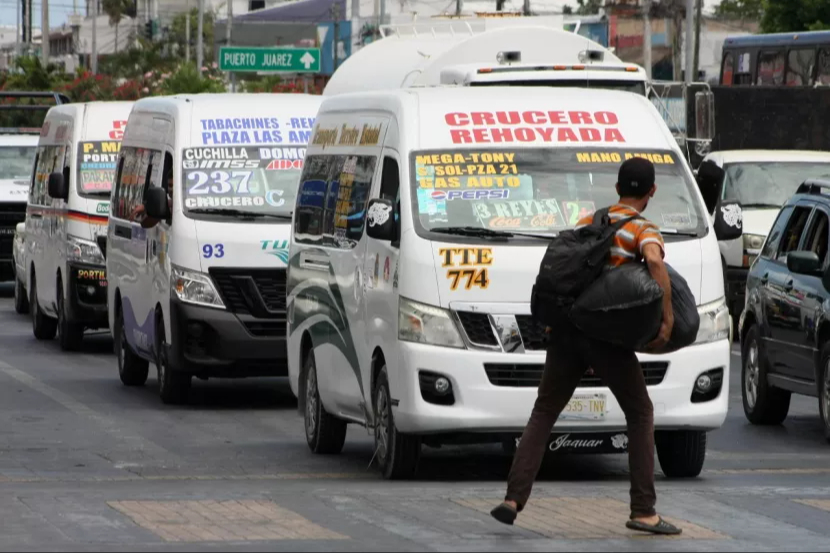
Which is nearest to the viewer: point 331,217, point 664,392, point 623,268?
point 623,268

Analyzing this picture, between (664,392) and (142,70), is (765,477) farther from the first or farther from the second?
(142,70)

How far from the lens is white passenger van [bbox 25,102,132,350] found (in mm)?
20047

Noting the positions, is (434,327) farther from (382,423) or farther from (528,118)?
(528,118)

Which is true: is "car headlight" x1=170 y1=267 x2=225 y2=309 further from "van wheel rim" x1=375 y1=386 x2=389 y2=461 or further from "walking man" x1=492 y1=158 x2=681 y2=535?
"walking man" x1=492 y1=158 x2=681 y2=535

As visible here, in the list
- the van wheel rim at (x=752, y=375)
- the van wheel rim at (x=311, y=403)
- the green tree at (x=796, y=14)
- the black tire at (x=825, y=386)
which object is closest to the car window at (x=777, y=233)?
the van wheel rim at (x=752, y=375)

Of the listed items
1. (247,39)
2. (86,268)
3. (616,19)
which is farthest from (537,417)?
(247,39)

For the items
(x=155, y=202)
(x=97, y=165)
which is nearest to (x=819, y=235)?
(x=155, y=202)

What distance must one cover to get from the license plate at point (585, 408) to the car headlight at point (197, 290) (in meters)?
4.95

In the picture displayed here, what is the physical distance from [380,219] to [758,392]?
16.5ft

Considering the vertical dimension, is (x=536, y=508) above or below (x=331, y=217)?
below

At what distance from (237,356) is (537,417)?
643 cm

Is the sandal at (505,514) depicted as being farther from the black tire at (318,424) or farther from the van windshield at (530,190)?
the black tire at (318,424)

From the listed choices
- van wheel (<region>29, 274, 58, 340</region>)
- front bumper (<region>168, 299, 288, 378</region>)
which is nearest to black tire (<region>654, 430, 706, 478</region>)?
front bumper (<region>168, 299, 288, 378</region>)

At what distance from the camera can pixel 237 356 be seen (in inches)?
584
